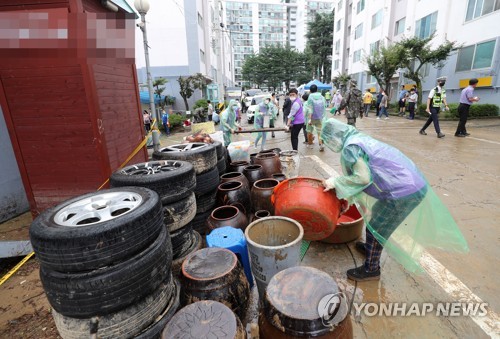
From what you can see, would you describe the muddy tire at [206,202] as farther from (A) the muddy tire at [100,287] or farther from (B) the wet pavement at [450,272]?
(A) the muddy tire at [100,287]

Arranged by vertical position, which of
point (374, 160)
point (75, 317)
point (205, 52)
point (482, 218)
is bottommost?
point (482, 218)

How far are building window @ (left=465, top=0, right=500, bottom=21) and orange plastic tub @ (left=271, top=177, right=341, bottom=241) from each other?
725 inches

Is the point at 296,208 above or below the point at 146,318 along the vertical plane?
above

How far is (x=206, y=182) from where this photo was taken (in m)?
3.67

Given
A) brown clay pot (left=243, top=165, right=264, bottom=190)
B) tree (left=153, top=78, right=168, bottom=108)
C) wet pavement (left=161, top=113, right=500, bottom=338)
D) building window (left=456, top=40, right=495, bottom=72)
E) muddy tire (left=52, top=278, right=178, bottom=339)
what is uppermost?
building window (left=456, top=40, right=495, bottom=72)

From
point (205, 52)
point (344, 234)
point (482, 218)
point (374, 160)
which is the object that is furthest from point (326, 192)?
point (205, 52)

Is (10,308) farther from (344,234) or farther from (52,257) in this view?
(344,234)

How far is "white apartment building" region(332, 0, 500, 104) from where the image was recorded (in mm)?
14172

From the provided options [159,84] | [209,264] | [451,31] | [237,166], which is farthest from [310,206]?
[451,31]

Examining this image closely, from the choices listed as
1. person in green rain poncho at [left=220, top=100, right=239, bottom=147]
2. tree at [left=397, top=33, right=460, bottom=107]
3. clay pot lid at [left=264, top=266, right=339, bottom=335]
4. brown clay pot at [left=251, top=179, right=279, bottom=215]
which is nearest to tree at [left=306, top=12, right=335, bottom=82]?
tree at [left=397, top=33, right=460, bottom=107]

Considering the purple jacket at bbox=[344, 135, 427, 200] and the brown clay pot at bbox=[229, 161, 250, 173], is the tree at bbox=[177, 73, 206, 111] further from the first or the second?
the purple jacket at bbox=[344, 135, 427, 200]

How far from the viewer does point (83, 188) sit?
393 centimetres

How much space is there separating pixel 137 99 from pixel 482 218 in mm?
6368

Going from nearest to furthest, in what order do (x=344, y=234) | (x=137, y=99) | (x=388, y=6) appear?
(x=344, y=234), (x=137, y=99), (x=388, y=6)
